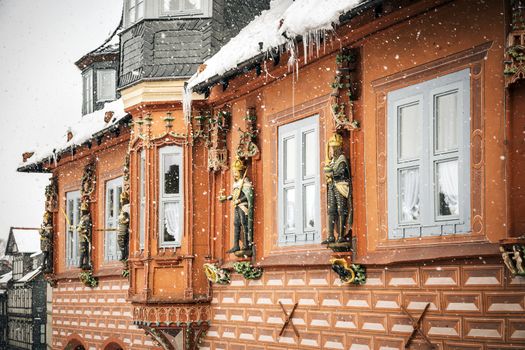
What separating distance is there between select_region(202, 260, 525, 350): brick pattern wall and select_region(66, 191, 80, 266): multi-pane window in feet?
29.1

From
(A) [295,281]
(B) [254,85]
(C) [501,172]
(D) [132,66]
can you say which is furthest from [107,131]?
(C) [501,172]

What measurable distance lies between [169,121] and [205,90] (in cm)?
118

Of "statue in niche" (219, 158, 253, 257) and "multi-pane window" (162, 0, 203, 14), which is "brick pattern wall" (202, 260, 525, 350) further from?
"multi-pane window" (162, 0, 203, 14)

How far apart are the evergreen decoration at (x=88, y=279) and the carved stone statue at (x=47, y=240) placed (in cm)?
355

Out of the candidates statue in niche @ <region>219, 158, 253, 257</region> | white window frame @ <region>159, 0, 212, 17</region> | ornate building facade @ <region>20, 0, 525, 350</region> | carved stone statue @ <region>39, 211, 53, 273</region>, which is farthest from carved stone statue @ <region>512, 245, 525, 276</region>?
carved stone statue @ <region>39, 211, 53, 273</region>

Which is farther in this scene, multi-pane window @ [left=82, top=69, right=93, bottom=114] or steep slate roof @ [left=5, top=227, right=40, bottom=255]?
steep slate roof @ [left=5, top=227, right=40, bottom=255]

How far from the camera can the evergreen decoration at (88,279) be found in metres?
22.7

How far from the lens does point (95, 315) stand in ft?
75.2

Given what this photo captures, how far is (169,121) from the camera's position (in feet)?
57.0

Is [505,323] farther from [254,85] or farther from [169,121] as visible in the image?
[169,121]

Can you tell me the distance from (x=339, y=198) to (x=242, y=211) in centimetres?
325

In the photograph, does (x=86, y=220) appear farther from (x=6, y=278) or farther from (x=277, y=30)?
(x=6, y=278)

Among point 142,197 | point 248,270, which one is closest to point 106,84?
point 142,197

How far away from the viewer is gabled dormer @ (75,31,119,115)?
2733 cm
